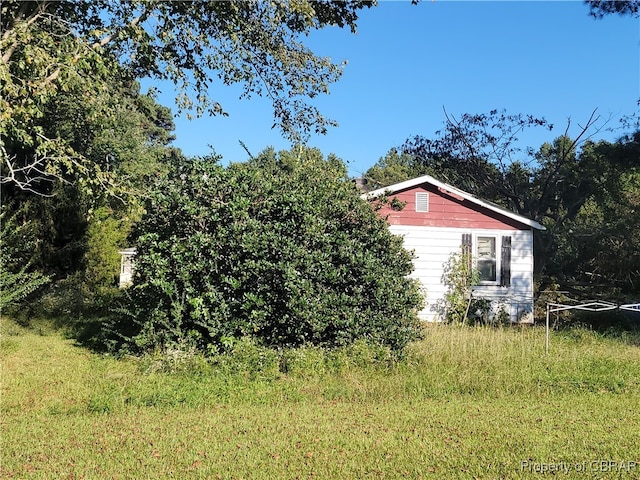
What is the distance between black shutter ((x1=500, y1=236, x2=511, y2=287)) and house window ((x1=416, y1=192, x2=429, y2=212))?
216cm

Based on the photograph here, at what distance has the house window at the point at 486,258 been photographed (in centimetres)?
1302

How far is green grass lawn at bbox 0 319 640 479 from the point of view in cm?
370

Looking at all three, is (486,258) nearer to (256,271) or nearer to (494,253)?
(494,253)

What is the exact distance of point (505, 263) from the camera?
42.5ft

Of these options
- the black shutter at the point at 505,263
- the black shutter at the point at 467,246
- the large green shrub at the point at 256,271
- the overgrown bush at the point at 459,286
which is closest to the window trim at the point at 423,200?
the black shutter at the point at 467,246

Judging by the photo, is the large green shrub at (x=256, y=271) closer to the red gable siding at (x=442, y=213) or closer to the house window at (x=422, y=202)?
the red gable siding at (x=442, y=213)

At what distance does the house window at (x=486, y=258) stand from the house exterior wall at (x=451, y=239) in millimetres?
121

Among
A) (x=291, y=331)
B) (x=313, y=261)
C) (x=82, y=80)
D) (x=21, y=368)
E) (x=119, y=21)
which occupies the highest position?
(x=119, y=21)

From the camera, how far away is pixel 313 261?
6773mm

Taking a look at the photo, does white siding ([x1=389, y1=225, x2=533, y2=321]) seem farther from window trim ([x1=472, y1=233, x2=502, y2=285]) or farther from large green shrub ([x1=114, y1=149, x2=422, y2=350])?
large green shrub ([x1=114, y1=149, x2=422, y2=350])

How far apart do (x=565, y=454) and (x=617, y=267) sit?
46.7 feet

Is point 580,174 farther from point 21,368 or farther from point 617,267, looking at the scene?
point 21,368

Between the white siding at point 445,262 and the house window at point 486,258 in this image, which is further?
the house window at point 486,258

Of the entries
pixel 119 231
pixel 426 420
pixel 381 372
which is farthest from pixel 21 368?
pixel 119 231
